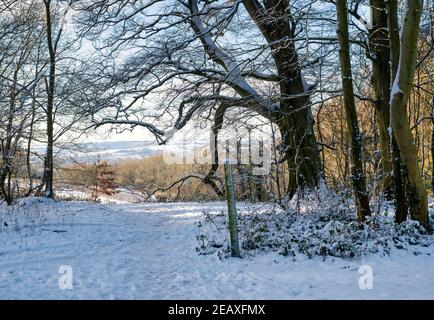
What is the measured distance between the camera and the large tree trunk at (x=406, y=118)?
6973mm

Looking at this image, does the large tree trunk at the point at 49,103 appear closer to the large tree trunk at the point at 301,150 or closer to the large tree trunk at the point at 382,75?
the large tree trunk at the point at 301,150

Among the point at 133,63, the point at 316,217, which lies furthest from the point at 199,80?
the point at 316,217

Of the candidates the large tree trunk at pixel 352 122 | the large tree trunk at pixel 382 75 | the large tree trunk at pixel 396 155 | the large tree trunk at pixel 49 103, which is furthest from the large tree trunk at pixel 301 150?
the large tree trunk at pixel 49 103

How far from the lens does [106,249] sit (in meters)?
7.78

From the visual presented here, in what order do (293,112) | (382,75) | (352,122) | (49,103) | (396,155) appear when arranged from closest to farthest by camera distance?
(396,155) → (352,122) → (382,75) → (293,112) → (49,103)

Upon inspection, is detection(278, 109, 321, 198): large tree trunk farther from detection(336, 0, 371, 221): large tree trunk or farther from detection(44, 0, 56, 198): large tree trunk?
detection(44, 0, 56, 198): large tree trunk

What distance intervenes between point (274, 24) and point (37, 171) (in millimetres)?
15913

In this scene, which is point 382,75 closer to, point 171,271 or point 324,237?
point 324,237

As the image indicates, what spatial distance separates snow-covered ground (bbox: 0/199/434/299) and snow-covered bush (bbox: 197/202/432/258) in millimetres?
235

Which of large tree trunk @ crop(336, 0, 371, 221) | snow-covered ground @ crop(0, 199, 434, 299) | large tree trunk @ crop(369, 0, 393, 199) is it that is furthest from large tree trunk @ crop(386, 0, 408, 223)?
large tree trunk @ crop(369, 0, 393, 199)

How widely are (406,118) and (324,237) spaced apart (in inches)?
97.6

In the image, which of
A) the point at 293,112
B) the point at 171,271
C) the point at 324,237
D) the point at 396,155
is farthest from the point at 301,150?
the point at 171,271

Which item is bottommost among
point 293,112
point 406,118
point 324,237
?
point 324,237

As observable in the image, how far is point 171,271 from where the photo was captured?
6363 millimetres
